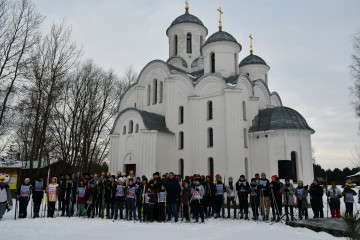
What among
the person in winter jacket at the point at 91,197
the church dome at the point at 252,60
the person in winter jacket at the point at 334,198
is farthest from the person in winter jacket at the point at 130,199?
the church dome at the point at 252,60

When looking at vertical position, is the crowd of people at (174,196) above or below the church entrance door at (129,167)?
below

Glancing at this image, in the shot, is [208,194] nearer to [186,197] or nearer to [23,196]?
[186,197]

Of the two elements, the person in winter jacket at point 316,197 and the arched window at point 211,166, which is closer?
the person in winter jacket at point 316,197

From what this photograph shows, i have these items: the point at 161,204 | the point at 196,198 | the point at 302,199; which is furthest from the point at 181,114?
the point at 302,199

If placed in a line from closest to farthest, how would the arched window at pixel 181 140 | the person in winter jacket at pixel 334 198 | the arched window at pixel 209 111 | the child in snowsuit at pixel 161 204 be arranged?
the child in snowsuit at pixel 161 204 → the person in winter jacket at pixel 334 198 → the arched window at pixel 209 111 → the arched window at pixel 181 140

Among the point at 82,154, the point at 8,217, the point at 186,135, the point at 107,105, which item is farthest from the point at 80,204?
the point at 107,105

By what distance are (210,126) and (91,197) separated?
33.2ft

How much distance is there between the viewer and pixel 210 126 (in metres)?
19.5

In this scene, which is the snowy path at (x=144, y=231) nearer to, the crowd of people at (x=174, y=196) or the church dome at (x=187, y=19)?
the crowd of people at (x=174, y=196)

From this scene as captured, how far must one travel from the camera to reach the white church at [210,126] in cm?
1822

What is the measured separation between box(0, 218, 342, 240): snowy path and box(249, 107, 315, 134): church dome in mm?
9694

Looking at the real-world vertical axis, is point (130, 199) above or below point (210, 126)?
below

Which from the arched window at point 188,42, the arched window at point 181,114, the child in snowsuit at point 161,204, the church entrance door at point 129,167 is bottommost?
the child in snowsuit at point 161,204

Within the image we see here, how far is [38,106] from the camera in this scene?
15898 mm
